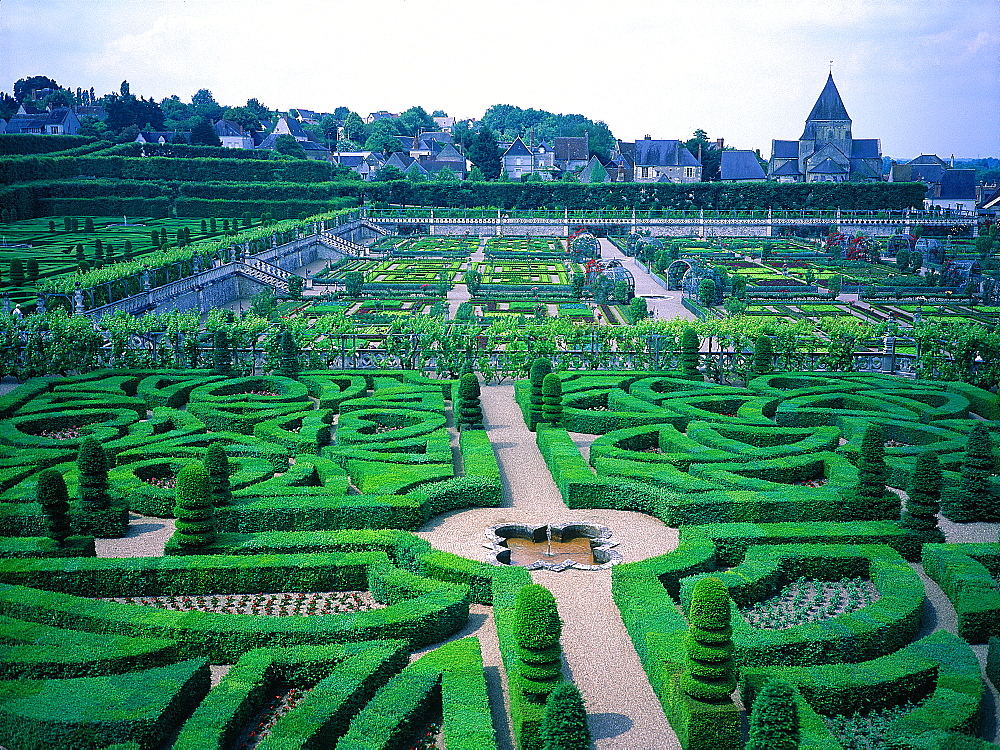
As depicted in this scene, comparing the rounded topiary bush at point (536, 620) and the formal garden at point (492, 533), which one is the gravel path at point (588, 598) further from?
the rounded topiary bush at point (536, 620)

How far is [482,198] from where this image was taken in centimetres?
9594

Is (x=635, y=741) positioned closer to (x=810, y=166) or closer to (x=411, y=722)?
(x=411, y=722)

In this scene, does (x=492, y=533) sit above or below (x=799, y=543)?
below

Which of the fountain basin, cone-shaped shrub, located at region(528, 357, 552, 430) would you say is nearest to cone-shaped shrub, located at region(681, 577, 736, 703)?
the fountain basin

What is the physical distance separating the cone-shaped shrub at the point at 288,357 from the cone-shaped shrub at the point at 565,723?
2024 cm

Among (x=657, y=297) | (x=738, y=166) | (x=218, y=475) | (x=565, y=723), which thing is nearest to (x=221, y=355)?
(x=218, y=475)

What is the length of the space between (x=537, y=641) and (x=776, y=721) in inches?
118

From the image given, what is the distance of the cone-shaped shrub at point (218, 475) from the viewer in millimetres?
17547

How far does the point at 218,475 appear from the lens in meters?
17.7

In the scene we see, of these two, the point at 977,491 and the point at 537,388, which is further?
the point at 537,388

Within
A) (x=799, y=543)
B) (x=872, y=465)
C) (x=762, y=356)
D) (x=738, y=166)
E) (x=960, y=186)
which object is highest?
(x=738, y=166)

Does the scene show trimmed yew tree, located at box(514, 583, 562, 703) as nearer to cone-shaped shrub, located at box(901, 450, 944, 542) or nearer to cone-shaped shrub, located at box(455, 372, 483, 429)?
cone-shaped shrub, located at box(901, 450, 944, 542)

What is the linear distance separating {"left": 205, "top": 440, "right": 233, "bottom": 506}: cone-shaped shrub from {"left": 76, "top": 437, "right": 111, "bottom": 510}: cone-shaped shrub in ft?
6.52

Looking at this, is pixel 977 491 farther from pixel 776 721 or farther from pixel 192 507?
pixel 192 507
